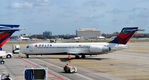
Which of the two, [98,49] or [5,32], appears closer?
[5,32]

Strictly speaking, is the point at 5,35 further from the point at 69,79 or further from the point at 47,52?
the point at 47,52

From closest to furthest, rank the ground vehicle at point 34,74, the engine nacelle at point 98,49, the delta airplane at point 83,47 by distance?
1. the ground vehicle at point 34,74
2. the engine nacelle at point 98,49
3. the delta airplane at point 83,47

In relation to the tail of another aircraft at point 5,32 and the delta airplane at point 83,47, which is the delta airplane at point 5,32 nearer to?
the tail of another aircraft at point 5,32

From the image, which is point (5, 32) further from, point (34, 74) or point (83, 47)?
point (83, 47)

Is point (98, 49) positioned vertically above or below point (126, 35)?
below

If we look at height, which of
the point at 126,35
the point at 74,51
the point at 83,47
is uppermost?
the point at 126,35

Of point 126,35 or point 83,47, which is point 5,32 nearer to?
point 83,47

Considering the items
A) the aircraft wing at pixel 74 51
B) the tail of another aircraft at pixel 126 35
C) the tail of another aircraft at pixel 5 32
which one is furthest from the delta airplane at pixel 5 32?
the tail of another aircraft at pixel 126 35

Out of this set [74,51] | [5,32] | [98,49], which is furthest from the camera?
[74,51]

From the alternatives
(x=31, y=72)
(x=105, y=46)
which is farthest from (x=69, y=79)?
(x=105, y=46)

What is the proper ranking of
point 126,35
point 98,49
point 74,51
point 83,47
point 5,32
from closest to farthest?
1. point 5,32
2. point 98,49
3. point 126,35
4. point 83,47
5. point 74,51

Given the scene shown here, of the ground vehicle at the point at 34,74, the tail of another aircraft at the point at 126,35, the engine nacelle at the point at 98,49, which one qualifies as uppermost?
the tail of another aircraft at the point at 126,35

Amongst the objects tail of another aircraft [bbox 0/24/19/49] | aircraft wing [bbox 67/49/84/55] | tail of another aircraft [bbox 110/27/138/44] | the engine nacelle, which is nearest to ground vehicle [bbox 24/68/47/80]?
tail of another aircraft [bbox 0/24/19/49]

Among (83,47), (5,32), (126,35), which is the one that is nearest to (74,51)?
(83,47)
